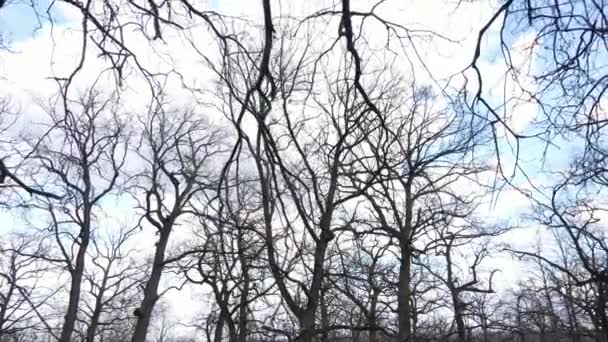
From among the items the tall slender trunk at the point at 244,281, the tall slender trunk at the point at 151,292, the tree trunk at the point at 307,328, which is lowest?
the tree trunk at the point at 307,328

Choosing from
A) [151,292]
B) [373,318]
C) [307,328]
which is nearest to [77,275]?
[151,292]

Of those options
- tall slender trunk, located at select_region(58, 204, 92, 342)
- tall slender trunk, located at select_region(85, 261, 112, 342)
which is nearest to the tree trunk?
tall slender trunk, located at select_region(58, 204, 92, 342)

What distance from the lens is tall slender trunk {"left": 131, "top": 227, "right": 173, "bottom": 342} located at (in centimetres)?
1653

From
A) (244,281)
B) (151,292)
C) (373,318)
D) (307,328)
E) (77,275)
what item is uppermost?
(77,275)

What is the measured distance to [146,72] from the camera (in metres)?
3.22

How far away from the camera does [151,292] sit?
1739 centimetres

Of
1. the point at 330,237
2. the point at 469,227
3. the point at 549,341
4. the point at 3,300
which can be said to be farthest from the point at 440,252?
the point at 549,341

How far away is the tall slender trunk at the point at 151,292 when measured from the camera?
651 inches

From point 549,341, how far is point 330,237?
1793 inches

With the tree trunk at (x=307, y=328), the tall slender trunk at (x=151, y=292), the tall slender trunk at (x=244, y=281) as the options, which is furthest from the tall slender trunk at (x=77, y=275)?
the tree trunk at (x=307, y=328)

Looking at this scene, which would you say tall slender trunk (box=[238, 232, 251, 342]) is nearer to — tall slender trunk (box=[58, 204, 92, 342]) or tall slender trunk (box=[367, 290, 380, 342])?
tall slender trunk (box=[367, 290, 380, 342])

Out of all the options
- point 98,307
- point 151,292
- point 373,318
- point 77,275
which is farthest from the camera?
point 98,307

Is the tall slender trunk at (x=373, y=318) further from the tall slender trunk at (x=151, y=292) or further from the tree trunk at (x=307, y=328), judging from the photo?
the tall slender trunk at (x=151, y=292)

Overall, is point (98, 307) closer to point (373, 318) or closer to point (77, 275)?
point (77, 275)
